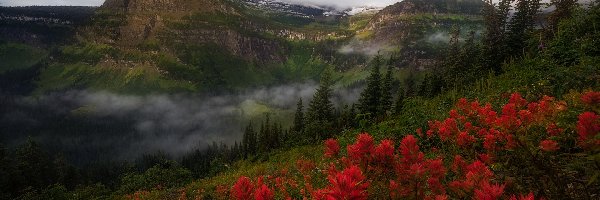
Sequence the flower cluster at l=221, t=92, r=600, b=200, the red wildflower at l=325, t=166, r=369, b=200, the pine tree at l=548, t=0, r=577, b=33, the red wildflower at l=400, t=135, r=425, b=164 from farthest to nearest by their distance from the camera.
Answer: the pine tree at l=548, t=0, r=577, b=33
the red wildflower at l=400, t=135, r=425, b=164
the flower cluster at l=221, t=92, r=600, b=200
the red wildflower at l=325, t=166, r=369, b=200

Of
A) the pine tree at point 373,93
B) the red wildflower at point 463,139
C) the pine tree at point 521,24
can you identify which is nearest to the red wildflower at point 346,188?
the red wildflower at point 463,139

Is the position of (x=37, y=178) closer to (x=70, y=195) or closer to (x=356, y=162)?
(x=70, y=195)

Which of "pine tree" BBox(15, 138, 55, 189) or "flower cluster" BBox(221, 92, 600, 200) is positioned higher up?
"flower cluster" BBox(221, 92, 600, 200)

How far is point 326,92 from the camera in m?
75.3

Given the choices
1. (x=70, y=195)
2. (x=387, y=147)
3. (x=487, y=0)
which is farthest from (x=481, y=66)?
(x=70, y=195)

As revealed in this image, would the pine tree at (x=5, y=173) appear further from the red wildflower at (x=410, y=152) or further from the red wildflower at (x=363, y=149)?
the red wildflower at (x=410, y=152)

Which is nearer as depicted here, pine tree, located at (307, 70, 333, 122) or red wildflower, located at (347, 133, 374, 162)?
red wildflower, located at (347, 133, 374, 162)

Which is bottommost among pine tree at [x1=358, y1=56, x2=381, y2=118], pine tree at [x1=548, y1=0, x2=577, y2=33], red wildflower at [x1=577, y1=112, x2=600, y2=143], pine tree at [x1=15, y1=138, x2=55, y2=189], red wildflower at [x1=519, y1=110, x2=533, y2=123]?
pine tree at [x1=15, y1=138, x2=55, y2=189]

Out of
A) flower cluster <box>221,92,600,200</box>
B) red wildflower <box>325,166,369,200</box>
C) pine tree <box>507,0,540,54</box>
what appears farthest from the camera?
pine tree <box>507,0,540,54</box>

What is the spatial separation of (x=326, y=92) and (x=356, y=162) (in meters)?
70.1

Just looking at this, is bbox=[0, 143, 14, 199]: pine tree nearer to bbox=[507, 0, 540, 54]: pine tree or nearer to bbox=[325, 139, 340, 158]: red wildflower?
bbox=[325, 139, 340, 158]: red wildflower

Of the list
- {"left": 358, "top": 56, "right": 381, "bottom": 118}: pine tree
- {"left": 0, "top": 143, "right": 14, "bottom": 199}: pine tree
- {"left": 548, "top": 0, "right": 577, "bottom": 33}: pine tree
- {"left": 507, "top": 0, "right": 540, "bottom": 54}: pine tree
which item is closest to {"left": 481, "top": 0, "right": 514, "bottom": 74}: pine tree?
{"left": 507, "top": 0, "right": 540, "bottom": 54}: pine tree

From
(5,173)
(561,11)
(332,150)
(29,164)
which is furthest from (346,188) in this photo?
(29,164)

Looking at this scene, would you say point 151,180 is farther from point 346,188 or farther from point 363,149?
point 346,188
